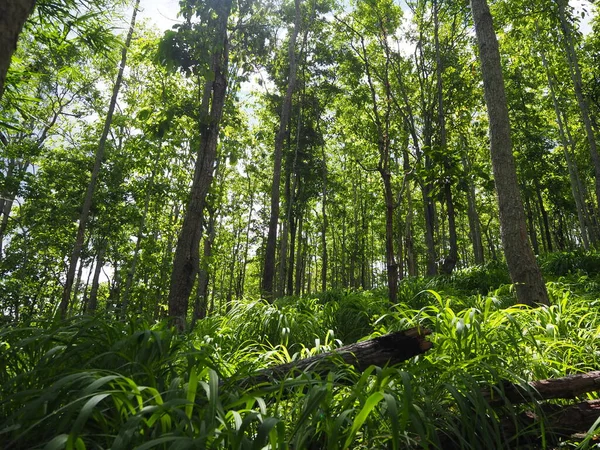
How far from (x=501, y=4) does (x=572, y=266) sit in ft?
16.8

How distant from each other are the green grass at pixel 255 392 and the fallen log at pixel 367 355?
0.08 metres

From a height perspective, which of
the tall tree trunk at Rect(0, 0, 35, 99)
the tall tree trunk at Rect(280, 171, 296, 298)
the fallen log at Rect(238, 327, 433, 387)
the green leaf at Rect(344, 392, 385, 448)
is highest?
the tall tree trunk at Rect(280, 171, 296, 298)

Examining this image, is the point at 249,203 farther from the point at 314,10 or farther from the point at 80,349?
the point at 80,349

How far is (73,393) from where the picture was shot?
1542 millimetres

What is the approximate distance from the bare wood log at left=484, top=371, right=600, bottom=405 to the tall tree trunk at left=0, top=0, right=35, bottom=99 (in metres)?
2.43

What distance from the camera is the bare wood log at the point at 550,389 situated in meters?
1.67

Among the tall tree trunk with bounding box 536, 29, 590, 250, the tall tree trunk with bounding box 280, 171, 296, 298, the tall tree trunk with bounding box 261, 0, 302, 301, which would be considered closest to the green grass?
the tall tree trunk with bounding box 261, 0, 302, 301

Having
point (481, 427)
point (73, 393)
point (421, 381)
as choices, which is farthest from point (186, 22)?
point (481, 427)

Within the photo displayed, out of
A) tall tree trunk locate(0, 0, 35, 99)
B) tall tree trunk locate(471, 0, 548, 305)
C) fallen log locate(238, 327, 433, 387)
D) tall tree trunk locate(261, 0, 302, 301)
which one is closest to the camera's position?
tall tree trunk locate(0, 0, 35, 99)

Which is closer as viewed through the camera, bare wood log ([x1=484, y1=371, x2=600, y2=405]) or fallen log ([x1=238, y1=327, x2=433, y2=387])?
bare wood log ([x1=484, y1=371, x2=600, y2=405])

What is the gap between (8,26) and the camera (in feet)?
4.10

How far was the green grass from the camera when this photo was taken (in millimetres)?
1270

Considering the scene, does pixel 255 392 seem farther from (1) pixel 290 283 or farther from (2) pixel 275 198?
(1) pixel 290 283

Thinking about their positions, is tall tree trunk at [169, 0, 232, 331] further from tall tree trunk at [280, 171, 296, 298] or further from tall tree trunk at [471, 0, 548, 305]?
tall tree trunk at [280, 171, 296, 298]
